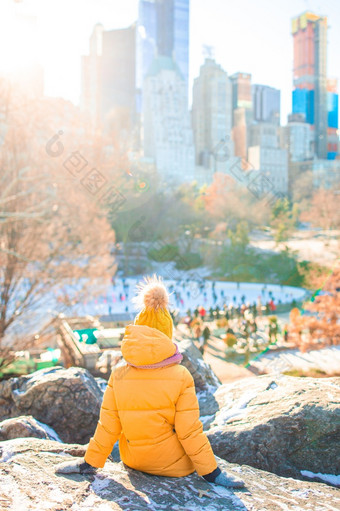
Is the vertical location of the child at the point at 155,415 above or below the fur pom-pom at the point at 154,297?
below

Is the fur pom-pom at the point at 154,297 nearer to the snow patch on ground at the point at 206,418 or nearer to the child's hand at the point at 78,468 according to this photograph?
the child's hand at the point at 78,468

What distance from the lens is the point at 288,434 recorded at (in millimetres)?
2449

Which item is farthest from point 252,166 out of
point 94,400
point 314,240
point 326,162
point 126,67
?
point 94,400

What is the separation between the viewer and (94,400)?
3234mm

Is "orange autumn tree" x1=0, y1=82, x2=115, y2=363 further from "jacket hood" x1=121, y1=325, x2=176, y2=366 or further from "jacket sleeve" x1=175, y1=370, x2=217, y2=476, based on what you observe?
"jacket sleeve" x1=175, y1=370, x2=217, y2=476

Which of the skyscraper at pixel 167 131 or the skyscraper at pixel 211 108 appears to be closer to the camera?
the skyscraper at pixel 167 131

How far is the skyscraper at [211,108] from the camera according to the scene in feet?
215

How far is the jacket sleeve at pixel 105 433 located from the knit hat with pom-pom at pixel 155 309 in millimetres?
361

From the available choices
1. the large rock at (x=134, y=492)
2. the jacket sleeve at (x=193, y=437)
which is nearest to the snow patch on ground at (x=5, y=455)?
the large rock at (x=134, y=492)

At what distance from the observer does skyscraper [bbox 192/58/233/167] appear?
65625 mm

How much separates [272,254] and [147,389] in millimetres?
28164

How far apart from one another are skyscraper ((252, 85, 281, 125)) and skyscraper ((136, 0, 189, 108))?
19155 millimetres

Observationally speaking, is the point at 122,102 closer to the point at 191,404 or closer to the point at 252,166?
the point at 252,166

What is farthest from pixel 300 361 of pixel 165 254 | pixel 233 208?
pixel 233 208
